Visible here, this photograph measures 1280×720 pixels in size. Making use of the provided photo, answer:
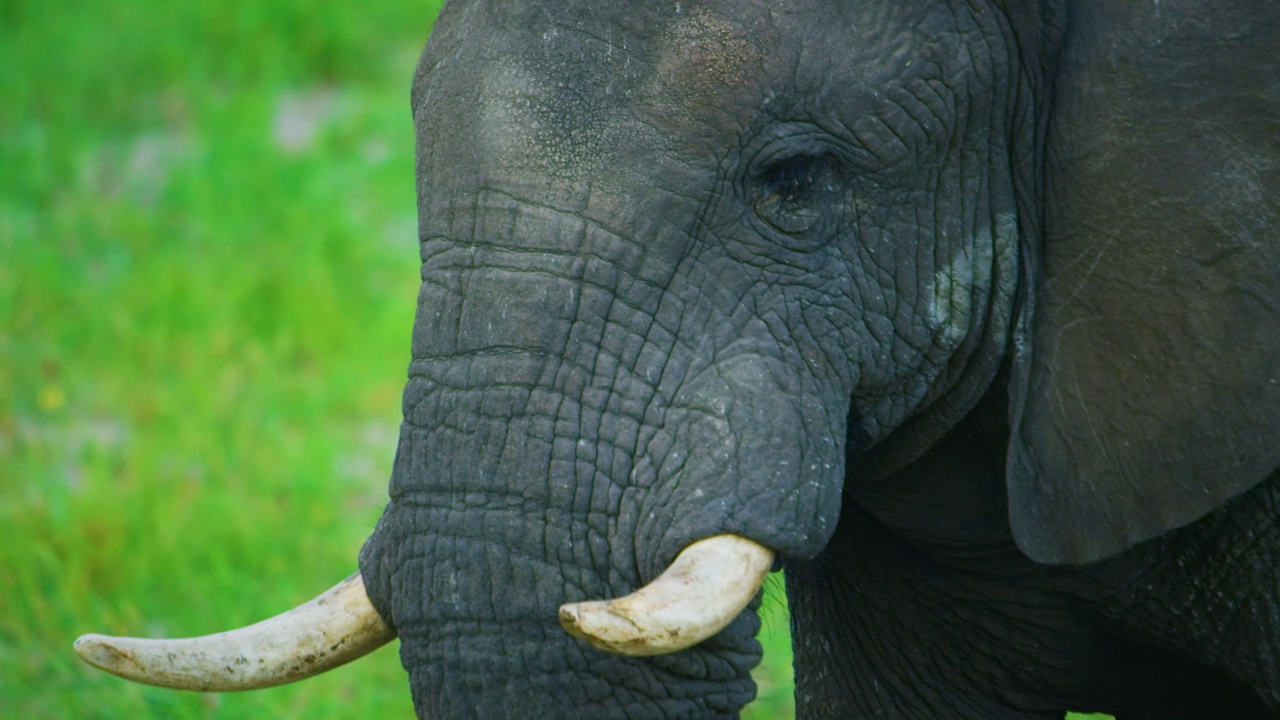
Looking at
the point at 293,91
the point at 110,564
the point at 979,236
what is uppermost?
the point at 293,91

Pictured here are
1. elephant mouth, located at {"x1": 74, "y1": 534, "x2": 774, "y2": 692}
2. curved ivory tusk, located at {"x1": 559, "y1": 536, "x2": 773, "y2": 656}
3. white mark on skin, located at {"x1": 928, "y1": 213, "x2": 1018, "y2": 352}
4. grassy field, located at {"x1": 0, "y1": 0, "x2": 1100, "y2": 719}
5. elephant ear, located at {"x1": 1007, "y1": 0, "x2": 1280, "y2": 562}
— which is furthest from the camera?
grassy field, located at {"x1": 0, "y1": 0, "x2": 1100, "y2": 719}

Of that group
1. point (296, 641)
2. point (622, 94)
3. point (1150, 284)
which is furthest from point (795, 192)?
point (296, 641)

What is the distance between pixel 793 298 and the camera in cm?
224

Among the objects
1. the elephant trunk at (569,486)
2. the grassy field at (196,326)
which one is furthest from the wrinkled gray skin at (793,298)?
the grassy field at (196,326)

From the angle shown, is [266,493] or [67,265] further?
[67,265]

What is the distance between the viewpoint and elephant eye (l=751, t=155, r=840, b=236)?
2.23 meters

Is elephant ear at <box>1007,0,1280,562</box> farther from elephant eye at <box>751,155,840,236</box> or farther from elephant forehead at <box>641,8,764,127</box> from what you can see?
elephant forehead at <box>641,8,764,127</box>

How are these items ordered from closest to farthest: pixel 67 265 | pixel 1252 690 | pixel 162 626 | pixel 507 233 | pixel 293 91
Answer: pixel 507 233
pixel 1252 690
pixel 162 626
pixel 67 265
pixel 293 91

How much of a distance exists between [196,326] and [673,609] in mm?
4570

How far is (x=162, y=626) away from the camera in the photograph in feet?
15.0

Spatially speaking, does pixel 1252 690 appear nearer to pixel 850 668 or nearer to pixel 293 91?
pixel 850 668

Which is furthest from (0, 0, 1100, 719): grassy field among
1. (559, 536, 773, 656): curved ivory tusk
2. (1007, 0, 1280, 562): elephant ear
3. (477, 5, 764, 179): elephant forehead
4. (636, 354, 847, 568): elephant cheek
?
(477, 5, 764, 179): elephant forehead

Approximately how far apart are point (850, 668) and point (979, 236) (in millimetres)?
1046

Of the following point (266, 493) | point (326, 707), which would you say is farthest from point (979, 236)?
point (266, 493)
